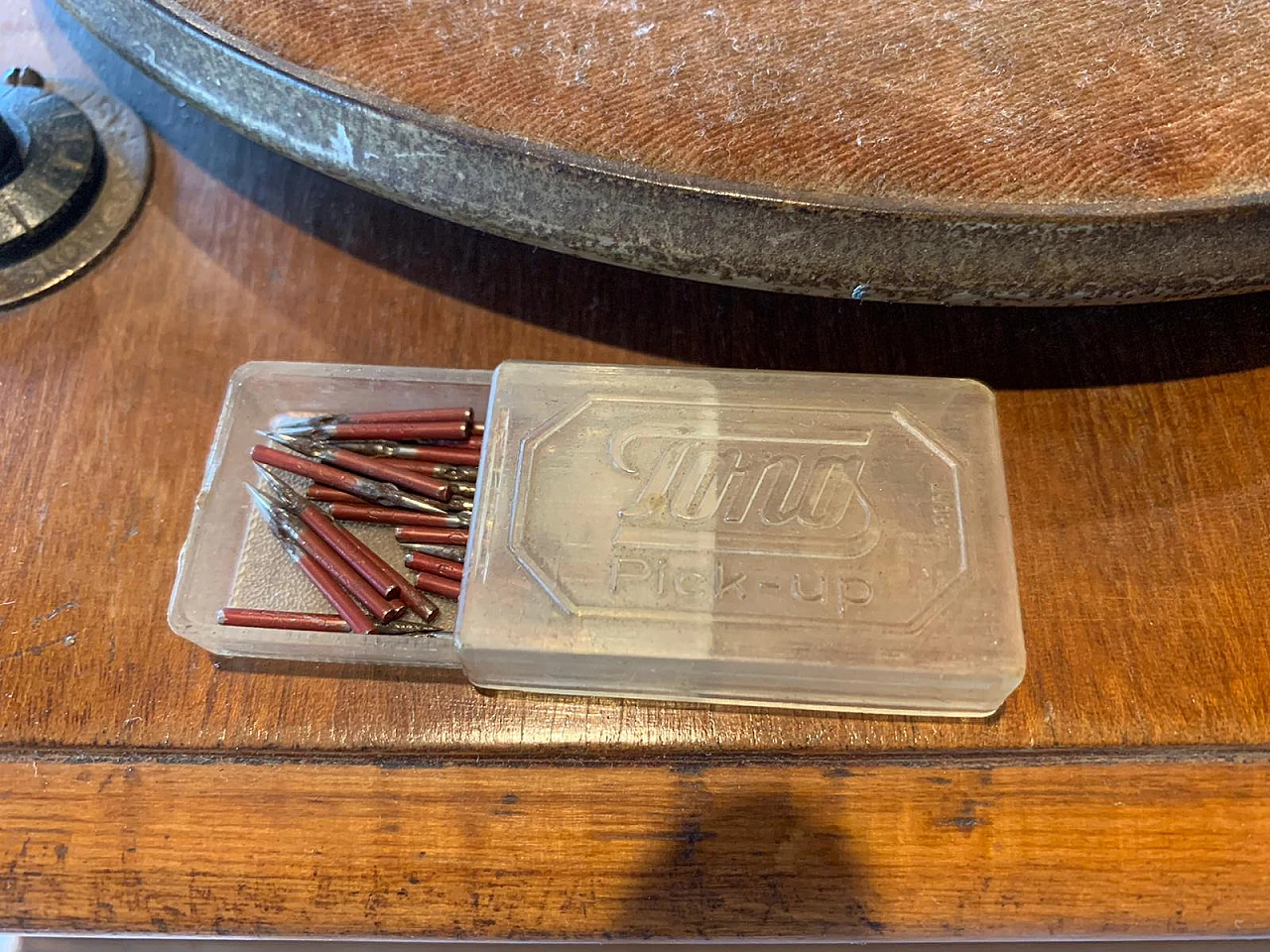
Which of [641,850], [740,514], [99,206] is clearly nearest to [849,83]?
[740,514]

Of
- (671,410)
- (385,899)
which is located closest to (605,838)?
Answer: (385,899)

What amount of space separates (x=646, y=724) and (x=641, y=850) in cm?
5

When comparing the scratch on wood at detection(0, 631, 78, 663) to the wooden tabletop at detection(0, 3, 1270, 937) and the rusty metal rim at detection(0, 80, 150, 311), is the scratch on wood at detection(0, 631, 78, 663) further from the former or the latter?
the rusty metal rim at detection(0, 80, 150, 311)

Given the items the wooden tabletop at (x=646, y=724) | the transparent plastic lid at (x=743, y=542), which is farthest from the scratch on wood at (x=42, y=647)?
the transparent plastic lid at (x=743, y=542)

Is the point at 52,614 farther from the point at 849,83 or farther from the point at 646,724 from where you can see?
the point at 849,83

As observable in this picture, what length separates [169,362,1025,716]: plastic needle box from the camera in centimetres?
36

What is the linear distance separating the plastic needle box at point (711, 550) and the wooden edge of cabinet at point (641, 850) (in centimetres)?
4

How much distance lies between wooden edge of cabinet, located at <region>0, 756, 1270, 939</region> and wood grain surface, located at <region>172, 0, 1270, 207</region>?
237mm

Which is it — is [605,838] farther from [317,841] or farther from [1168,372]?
[1168,372]

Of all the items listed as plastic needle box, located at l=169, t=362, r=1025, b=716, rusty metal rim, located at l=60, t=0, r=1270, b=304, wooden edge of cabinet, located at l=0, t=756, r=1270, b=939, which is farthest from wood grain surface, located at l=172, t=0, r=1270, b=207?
wooden edge of cabinet, located at l=0, t=756, r=1270, b=939

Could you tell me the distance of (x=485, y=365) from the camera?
451 mm

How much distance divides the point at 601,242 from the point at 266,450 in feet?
0.74

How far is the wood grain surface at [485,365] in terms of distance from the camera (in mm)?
365

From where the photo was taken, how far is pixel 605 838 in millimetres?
345
